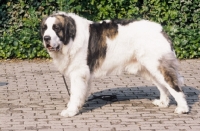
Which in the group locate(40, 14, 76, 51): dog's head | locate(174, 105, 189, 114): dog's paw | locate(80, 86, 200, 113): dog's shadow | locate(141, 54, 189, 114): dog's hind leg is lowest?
locate(80, 86, 200, 113): dog's shadow

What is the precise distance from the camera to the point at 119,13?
12633 millimetres

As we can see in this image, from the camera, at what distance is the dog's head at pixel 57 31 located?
305 inches

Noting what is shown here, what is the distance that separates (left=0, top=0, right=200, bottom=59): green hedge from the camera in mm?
12266

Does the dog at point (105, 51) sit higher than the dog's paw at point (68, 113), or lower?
higher

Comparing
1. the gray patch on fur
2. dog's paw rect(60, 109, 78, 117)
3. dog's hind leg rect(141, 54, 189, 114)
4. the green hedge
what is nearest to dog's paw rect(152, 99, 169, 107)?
dog's hind leg rect(141, 54, 189, 114)

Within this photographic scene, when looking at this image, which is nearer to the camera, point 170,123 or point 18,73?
point 170,123

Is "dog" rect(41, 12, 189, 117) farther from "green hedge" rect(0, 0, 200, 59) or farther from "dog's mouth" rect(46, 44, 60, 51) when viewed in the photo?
"green hedge" rect(0, 0, 200, 59)

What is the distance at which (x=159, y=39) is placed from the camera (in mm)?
8070

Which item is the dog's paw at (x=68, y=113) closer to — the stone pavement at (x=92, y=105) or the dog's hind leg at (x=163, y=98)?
the stone pavement at (x=92, y=105)

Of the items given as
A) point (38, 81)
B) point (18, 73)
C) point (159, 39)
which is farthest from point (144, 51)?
point (18, 73)

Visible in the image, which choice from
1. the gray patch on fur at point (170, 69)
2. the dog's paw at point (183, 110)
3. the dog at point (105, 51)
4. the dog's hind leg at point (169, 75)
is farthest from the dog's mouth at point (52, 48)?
the dog's paw at point (183, 110)

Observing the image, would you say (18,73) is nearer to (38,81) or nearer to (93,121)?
(38,81)

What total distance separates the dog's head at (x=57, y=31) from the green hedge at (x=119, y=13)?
436 centimetres

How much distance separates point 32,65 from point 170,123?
4793 millimetres
